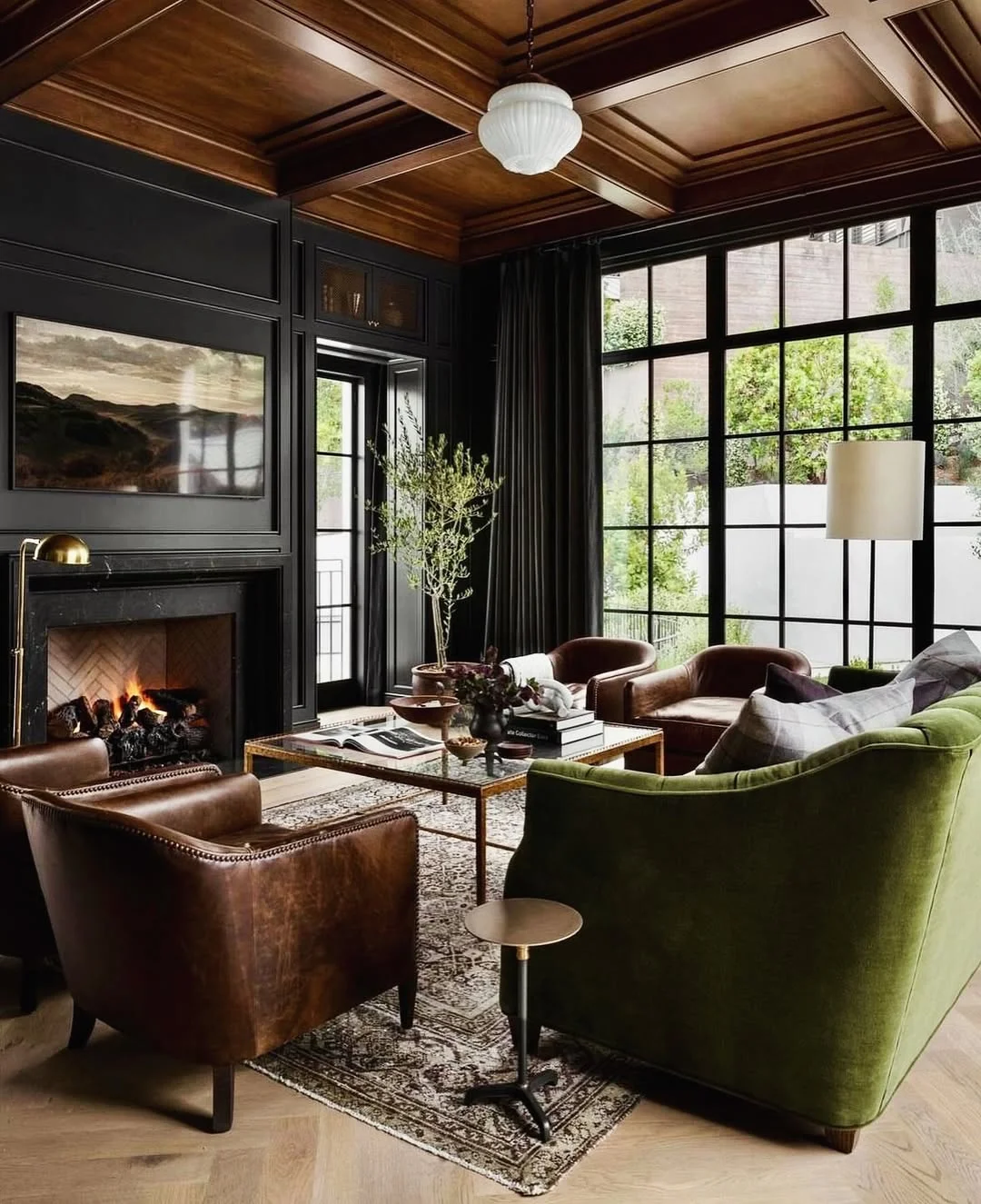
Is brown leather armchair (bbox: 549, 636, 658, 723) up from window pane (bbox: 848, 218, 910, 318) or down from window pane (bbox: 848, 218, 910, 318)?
down

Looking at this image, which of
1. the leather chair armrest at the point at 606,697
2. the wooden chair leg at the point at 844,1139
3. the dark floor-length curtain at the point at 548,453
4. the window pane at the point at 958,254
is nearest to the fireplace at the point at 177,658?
the dark floor-length curtain at the point at 548,453

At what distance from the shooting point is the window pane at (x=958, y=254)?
5.05 m

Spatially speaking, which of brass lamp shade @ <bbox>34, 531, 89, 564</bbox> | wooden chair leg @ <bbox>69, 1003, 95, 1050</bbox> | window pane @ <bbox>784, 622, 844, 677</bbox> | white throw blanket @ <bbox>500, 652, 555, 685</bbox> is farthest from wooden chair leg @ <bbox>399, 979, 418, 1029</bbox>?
window pane @ <bbox>784, 622, 844, 677</bbox>

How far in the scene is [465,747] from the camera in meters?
3.41

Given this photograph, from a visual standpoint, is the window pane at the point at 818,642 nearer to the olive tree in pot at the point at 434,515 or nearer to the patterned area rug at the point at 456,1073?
the olive tree in pot at the point at 434,515

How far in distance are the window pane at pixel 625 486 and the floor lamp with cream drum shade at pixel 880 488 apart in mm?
1793

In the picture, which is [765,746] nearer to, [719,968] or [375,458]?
[719,968]

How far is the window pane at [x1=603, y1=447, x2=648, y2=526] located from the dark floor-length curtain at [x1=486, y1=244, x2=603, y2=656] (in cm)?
16

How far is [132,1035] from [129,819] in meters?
0.52

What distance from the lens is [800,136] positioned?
515 cm

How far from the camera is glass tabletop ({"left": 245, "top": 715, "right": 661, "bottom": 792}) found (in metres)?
3.26

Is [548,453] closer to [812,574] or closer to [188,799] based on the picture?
[812,574]

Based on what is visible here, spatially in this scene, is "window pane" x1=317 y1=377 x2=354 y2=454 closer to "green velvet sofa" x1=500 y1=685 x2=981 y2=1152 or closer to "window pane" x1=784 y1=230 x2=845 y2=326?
"window pane" x1=784 y1=230 x2=845 y2=326

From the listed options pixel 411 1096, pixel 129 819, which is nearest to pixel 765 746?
pixel 411 1096
